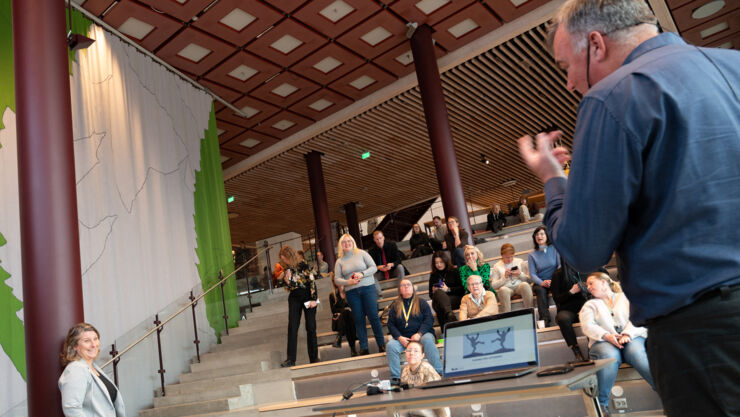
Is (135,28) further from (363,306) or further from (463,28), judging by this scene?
(363,306)

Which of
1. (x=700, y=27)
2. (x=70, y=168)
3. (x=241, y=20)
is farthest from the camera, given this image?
(x=700, y=27)

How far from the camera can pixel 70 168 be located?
→ 4949 millimetres

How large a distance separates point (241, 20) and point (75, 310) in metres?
5.49

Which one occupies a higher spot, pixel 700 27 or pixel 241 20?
pixel 241 20

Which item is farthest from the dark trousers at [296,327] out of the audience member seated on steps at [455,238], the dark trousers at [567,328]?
the dark trousers at [567,328]

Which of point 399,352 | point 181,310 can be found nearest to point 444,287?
point 399,352

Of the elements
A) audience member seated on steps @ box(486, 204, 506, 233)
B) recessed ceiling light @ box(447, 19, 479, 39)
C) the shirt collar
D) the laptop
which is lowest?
the laptop

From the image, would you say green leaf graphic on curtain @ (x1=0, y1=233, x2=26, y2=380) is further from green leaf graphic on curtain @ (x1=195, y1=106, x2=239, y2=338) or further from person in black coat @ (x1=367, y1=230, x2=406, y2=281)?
person in black coat @ (x1=367, y1=230, x2=406, y2=281)

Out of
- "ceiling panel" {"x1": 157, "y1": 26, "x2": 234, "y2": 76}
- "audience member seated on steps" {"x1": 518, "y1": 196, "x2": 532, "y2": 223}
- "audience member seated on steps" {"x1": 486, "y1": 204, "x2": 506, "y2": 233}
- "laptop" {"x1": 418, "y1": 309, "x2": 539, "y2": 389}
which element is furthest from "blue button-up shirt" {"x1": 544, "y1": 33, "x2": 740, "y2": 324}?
"audience member seated on steps" {"x1": 518, "y1": 196, "x2": 532, "y2": 223}

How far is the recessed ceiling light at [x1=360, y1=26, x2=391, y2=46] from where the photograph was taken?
9.67m

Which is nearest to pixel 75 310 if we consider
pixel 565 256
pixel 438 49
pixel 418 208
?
pixel 565 256

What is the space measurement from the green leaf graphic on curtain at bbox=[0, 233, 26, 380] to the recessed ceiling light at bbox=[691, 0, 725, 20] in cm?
1044

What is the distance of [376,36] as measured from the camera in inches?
387

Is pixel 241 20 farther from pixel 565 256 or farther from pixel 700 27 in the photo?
pixel 565 256
